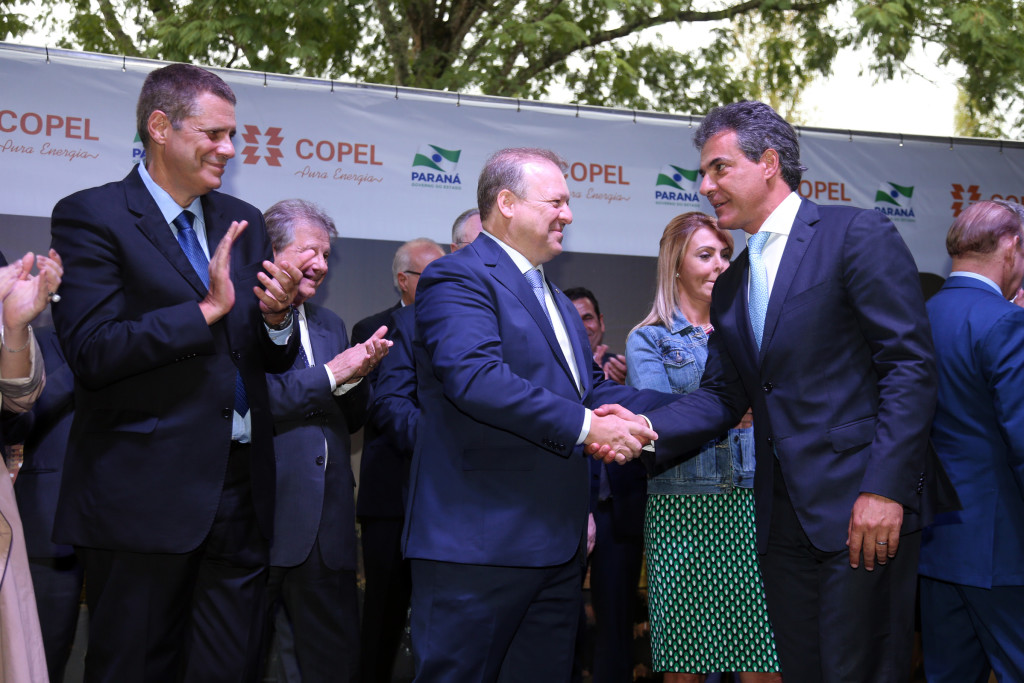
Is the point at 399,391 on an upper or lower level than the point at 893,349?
lower

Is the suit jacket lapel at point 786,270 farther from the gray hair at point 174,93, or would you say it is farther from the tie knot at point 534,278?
the gray hair at point 174,93

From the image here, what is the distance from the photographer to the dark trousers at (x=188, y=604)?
2.48 meters

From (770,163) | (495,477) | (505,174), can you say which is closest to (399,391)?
(505,174)

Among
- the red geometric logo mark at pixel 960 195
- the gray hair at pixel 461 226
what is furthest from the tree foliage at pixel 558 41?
the gray hair at pixel 461 226

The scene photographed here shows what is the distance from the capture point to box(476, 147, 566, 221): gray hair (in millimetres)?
2896

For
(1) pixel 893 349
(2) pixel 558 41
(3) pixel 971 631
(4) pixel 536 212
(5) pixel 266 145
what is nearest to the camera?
(1) pixel 893 349

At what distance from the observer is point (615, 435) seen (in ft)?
8.86

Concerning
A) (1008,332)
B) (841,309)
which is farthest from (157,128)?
(1008,332)

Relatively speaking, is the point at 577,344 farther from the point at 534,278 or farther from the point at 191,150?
the point at 191,150

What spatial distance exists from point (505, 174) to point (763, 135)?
0.78 m

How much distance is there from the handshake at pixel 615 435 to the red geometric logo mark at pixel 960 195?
3.82 meters

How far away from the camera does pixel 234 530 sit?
2770 millimetres

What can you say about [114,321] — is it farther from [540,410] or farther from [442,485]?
[540,410]

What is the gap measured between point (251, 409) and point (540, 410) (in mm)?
875
